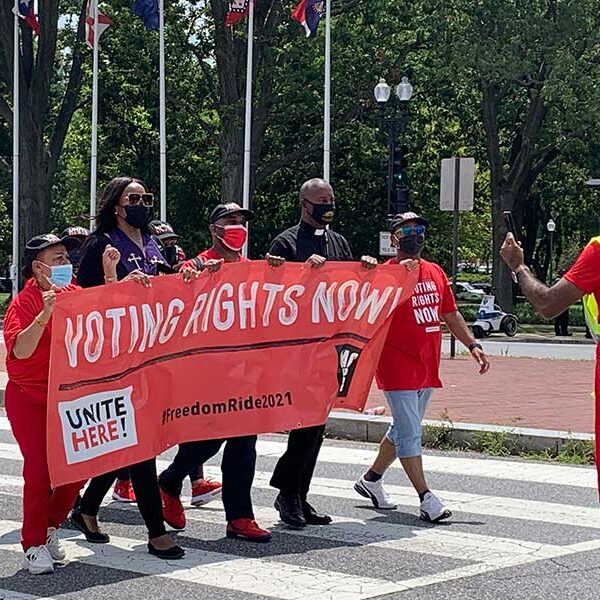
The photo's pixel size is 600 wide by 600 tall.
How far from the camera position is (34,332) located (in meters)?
6.34

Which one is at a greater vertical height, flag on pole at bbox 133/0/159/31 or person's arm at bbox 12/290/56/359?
flag on pole at bbox 133/0/159/31

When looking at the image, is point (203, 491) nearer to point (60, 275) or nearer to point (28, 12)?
point (60, 275)

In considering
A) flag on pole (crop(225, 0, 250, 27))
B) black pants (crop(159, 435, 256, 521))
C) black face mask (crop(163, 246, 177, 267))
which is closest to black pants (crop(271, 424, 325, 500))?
black pants (crop(159, 435, 256, 521))

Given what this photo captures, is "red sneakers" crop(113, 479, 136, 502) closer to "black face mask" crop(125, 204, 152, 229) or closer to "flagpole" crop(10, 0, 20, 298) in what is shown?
"black face mask" crop(125, 204, 152, 229)

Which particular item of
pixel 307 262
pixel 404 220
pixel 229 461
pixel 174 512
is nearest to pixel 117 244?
pixel 307 262

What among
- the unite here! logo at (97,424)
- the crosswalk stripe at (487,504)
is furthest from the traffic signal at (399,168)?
the unite here! logo at (97,424)

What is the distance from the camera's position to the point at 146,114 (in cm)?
4391

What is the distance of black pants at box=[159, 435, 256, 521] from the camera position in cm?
739

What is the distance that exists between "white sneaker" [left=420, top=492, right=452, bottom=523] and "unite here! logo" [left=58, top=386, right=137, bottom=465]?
195 centimetres

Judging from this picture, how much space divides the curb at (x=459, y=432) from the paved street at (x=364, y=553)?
1.36 metres

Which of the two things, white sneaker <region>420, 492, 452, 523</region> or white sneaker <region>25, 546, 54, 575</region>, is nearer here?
white sneaker <region>25, 546, 54, 575</region>

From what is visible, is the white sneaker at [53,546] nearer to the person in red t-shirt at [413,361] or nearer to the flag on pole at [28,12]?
the person in red t-shirt at [413,361]

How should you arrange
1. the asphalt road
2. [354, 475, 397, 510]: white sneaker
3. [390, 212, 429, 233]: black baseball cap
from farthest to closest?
the asphalt road < [354, 475, 397, 510]: white sneaker < [390, 212, 429, 233]: black baseball cap

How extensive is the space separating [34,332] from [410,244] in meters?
2.75
